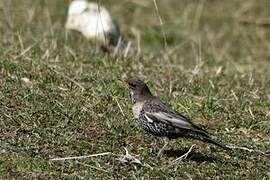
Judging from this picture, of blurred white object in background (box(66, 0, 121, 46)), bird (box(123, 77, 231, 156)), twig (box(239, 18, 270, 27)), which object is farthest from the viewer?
twig (box(239, 18, 270, 27))

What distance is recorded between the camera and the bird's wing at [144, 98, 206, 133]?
23.5 feet

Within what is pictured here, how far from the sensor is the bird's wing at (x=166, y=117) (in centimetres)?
717

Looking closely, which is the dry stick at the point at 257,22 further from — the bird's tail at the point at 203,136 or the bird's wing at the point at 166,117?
the bird's tail at the point at 203,136

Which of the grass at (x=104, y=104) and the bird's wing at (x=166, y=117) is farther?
the bird's wing at (x=166, y=117)

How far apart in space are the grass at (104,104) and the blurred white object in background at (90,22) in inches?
6.8

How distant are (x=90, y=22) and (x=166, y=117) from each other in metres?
4.69

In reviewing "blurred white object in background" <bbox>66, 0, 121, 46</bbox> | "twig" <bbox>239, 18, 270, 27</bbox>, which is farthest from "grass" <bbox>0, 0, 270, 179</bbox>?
"twig" <bbox>239, 18, 270, 27</bbox>

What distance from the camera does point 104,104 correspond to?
27.9ft

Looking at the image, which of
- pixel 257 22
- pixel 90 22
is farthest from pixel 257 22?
pixel 90 22

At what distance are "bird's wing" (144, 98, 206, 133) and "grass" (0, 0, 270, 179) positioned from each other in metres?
0.31

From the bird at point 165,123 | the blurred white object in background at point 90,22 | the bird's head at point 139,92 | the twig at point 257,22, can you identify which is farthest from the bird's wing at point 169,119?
the twig at point 257,22

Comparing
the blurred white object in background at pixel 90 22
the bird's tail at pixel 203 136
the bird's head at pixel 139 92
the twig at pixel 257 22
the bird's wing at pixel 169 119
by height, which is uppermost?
the bird's head at pixel 139 92

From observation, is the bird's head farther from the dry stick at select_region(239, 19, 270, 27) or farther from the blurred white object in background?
the dry stick at select_region(239, 19, 270, 27)

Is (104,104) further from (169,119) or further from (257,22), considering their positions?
(257,22)
